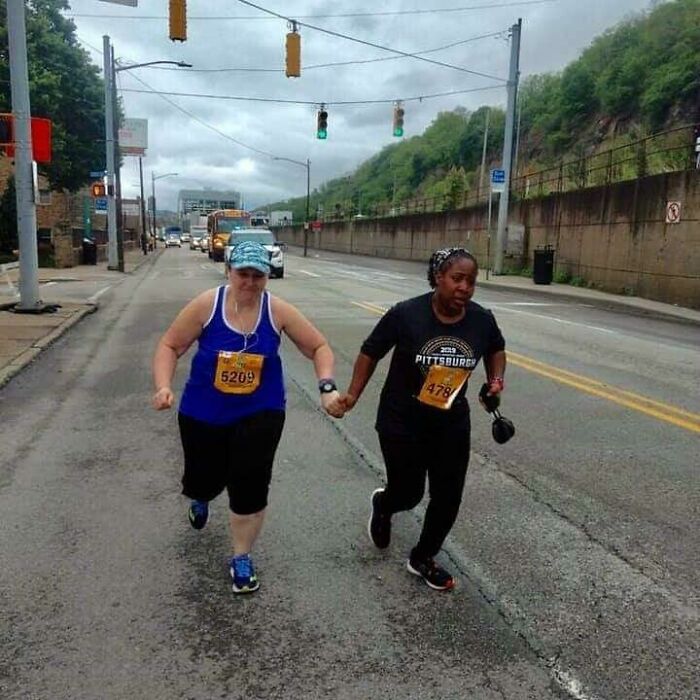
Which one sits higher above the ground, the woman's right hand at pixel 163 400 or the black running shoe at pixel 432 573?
the woman's right hand at pixel 163 400

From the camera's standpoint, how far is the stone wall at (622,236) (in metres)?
19.0

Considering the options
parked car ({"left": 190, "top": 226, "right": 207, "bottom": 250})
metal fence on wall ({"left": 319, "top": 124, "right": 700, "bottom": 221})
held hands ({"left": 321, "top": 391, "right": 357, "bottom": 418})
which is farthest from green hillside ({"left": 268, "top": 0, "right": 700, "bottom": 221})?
held hands ({"left": 321, "top": 391, "right": 357, "bottom": 418})

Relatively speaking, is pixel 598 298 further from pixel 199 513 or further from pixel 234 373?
pixel 234 373

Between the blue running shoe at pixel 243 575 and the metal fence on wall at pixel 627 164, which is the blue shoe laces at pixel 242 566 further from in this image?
the metal fence on wall at pixel 627 164

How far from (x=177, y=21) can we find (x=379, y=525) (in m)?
12.9

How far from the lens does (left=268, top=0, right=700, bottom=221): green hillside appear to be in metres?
62.5

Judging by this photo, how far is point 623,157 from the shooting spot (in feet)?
81.8

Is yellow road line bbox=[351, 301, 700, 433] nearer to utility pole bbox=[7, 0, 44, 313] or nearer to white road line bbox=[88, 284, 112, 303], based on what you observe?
utility pole bbox=[7, 0, 44, 313]

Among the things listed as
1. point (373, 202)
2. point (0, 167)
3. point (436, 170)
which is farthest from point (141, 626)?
point (373, 202)

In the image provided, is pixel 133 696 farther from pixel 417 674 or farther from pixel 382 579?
pixel 382 579

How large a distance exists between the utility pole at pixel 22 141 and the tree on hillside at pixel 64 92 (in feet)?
71.7

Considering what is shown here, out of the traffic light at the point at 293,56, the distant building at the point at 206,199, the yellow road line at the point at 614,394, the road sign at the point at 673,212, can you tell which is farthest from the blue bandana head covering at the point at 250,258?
the distant building at the point at 206,199

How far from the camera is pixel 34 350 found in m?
10.1

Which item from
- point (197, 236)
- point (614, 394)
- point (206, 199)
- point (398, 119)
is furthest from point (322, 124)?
point (206, 199)
